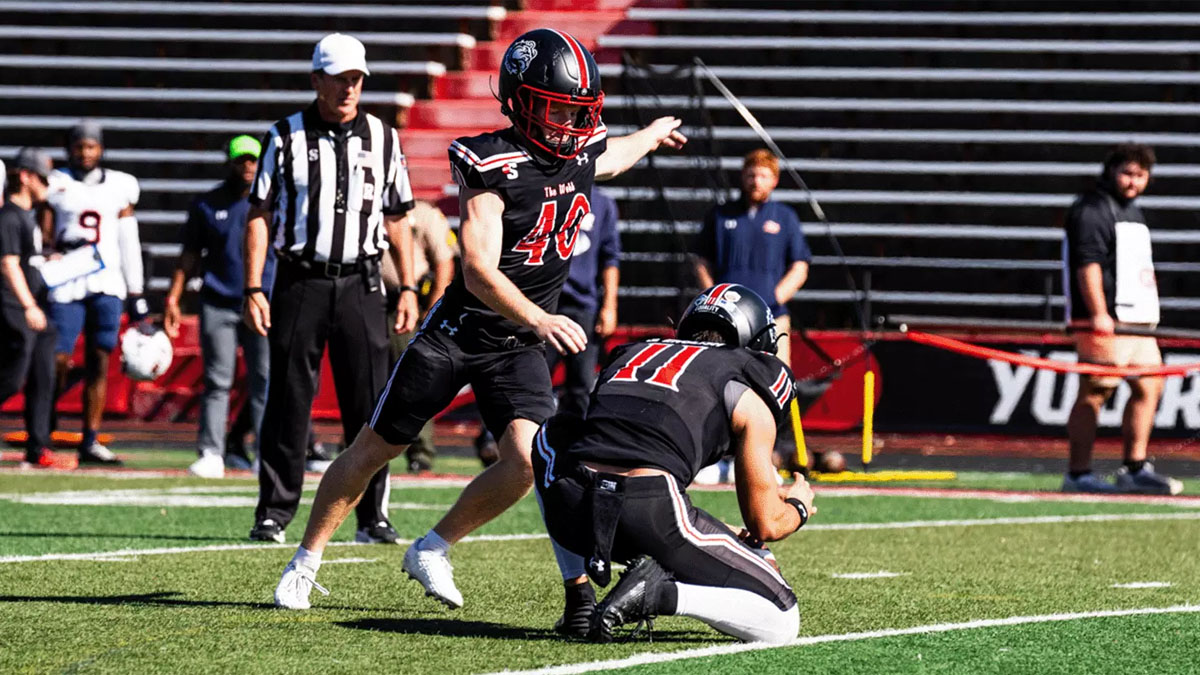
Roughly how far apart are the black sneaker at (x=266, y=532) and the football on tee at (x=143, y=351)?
489cm

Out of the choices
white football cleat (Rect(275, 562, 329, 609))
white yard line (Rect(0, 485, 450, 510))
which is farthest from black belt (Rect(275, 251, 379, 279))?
white yard line (Rect(0, 485, 450, 510))

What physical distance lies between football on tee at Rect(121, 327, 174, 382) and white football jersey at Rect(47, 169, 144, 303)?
0.27m

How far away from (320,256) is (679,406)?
2749 millimetres

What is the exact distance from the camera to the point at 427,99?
66.4ft

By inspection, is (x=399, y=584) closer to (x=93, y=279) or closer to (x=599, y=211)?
(x=599, y=211)

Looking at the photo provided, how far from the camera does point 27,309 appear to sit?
37.3 feet

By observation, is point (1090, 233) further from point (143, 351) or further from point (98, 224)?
point (98, 224)

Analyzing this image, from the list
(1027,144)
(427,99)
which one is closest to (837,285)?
(1027,144)

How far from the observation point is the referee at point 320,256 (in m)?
7.32

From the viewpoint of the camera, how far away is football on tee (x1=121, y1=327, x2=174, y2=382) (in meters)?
12.2

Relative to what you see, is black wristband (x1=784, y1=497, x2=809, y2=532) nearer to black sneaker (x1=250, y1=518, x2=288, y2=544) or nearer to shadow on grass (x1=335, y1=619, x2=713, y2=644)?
shadow on grass (x1=335, y1=619, x2=713, y2=644)

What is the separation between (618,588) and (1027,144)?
1444 centimetres

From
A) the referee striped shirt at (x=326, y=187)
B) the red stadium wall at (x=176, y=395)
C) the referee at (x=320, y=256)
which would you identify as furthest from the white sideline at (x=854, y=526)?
the red stadium wall at (x=176, y=395)

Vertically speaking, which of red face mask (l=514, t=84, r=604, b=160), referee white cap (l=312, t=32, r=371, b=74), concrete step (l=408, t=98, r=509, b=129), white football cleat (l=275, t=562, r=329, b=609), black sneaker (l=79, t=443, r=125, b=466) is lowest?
black sneaker (l=79, t=443, r=125, b=466)
